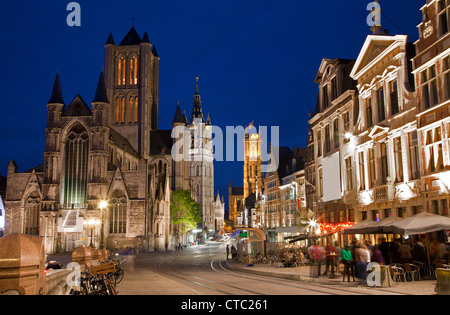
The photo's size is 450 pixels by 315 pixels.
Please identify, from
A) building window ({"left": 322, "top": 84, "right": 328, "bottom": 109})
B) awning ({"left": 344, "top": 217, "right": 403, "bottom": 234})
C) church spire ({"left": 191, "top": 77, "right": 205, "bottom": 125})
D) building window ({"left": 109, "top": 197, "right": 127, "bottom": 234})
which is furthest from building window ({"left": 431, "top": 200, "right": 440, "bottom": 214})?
church spire ({"left": 191, "top": 77, "right": 205, "bottom": 125})

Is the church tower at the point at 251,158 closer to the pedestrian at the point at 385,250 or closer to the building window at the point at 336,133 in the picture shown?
the building window at the point at 336,133

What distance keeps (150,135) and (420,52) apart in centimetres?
7070

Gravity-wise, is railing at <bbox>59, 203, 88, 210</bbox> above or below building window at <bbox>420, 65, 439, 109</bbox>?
below

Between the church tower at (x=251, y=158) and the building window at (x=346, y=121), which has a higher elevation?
the church tower at (x=251, y=158)

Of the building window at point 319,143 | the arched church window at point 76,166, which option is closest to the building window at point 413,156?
the building window at point 319,143

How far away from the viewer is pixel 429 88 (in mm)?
18891

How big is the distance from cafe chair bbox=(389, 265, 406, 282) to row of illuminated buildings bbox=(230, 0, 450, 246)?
135 inches

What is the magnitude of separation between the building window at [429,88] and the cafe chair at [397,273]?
7035 mm

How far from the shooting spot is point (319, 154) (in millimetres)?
32531

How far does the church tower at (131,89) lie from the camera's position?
81.7 m

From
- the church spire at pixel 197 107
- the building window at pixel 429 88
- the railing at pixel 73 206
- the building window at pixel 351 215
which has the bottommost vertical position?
the building window at pixel 351 215

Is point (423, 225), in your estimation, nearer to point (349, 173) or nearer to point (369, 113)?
point (369, 113)

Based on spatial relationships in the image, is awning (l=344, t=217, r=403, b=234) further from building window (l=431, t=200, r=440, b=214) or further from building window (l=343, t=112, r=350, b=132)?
building window (l=343, t=112, r=350, b=132)

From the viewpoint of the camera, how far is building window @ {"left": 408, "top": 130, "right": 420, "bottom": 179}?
65.3 feet
